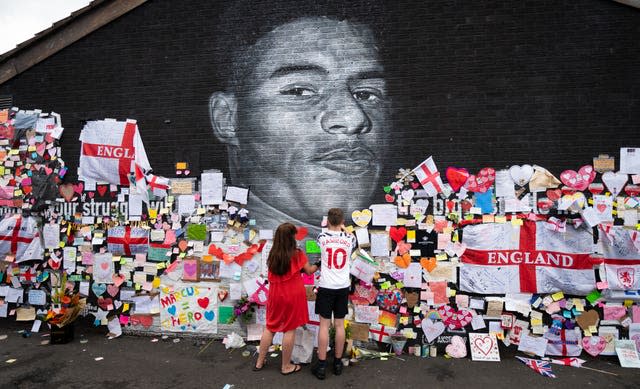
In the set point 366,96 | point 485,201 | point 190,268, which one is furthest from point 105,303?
point 485,201

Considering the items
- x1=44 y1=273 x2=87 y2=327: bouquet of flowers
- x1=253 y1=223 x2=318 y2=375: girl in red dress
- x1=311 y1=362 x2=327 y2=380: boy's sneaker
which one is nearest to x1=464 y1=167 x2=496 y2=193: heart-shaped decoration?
x1=253 y1=223 x2=318 y2=375: girl in red dress

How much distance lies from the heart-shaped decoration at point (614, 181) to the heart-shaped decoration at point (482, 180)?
4.37 ft

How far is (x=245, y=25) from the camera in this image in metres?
5.73

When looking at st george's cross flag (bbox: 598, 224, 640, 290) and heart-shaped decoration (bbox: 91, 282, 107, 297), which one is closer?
st george's cross flag (bbox: 598, 224, 640, 290)

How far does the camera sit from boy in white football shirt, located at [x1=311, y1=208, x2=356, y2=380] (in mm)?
4477

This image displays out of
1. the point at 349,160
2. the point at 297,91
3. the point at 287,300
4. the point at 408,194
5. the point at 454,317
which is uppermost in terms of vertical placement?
the point at 297,91

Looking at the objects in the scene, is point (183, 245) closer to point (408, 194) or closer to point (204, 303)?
point (204, 303)

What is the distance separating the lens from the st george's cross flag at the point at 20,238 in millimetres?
6117

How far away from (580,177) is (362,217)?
2.76 metres

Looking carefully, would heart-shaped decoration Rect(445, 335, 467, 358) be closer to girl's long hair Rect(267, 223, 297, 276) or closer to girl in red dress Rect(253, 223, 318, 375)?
girl in red dress Rect(253, 223, 318, 375)

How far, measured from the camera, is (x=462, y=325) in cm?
512

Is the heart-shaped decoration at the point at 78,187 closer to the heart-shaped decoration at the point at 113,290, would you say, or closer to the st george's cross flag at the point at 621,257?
the heart-shaped decoration at the point at 113,290

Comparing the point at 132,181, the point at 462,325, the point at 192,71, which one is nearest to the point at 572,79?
the point at 462,325

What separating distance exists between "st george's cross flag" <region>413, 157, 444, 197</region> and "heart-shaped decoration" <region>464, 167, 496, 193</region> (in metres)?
0.36
